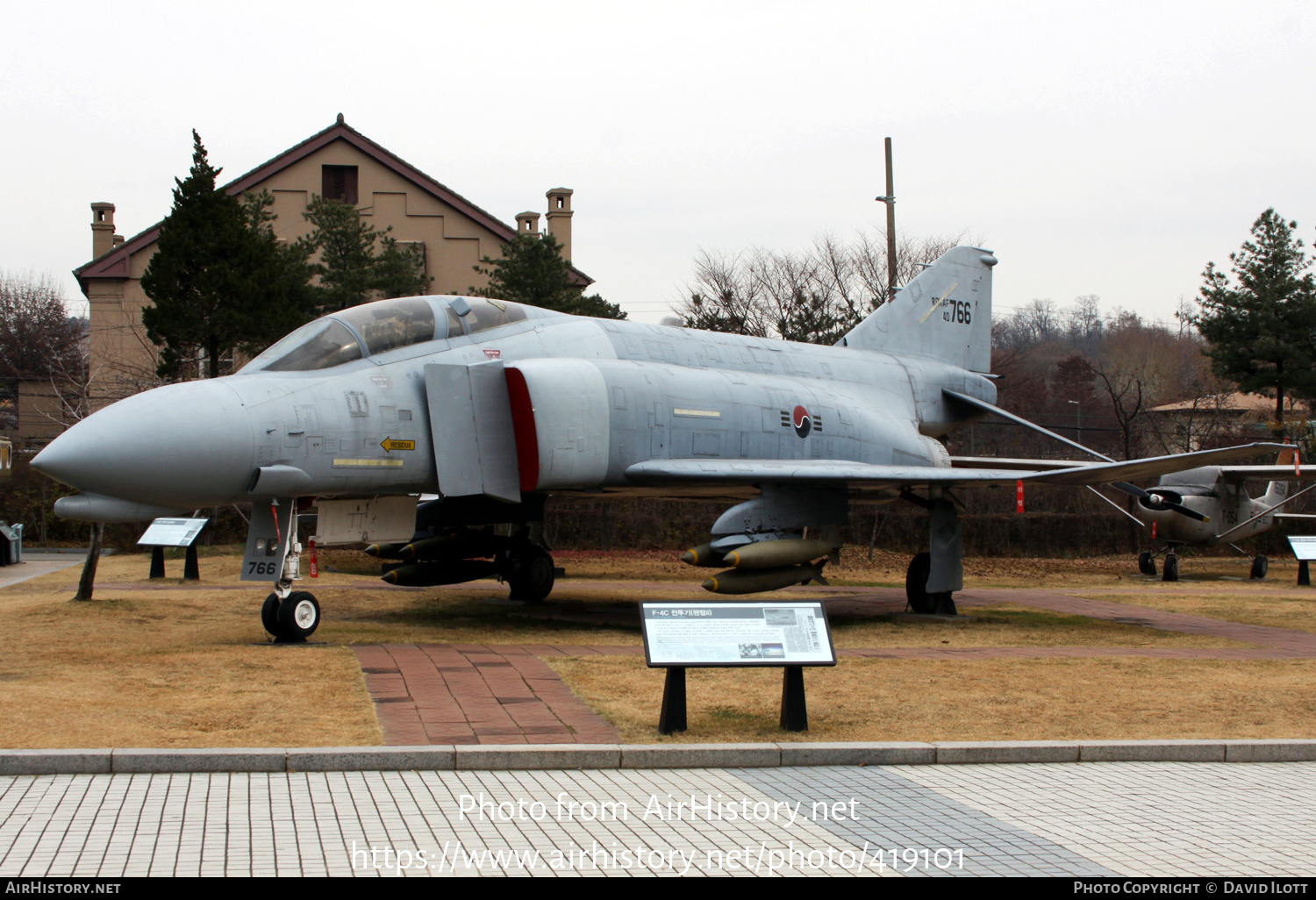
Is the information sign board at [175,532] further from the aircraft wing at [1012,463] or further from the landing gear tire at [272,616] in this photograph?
the aircraft wing at [1012,463]

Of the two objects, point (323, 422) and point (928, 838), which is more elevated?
point (323, 422)

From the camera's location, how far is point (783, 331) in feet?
132

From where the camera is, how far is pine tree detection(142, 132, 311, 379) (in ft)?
73.9

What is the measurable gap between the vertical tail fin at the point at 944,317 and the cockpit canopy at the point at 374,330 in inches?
287

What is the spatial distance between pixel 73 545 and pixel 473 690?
2436cm

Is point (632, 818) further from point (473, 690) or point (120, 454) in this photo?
point (120, 454)

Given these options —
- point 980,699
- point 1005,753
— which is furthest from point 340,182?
point 1005,753

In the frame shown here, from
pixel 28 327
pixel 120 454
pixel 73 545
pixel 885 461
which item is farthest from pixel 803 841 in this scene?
pixel 28 327

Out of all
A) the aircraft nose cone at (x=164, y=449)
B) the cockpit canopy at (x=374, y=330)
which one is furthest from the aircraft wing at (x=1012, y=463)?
the aircraft nose cone at (x=164, y=449)

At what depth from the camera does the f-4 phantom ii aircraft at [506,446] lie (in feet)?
31.9

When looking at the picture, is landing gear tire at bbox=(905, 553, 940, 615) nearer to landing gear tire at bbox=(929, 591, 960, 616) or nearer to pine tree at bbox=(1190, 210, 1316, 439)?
landing gear tire at bbox=(929, 591, 960, 616)

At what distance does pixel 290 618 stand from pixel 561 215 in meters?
28.7

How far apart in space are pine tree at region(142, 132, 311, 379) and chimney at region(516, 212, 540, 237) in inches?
556
